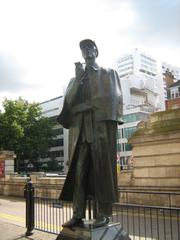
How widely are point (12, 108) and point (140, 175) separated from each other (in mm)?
44730

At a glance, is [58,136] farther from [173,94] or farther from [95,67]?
[95,67]

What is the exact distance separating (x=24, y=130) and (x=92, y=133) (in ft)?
181

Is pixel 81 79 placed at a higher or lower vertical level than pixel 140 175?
higher

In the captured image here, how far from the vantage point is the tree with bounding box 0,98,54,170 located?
177ft

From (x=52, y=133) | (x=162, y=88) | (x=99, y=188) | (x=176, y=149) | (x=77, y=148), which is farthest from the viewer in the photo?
(x=162, y=88)

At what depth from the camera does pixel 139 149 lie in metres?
14.2

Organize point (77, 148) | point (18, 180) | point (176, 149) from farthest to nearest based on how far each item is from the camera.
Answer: point (18, 180) → point (176, 149) → point (77, 148)

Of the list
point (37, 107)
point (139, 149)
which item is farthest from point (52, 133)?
point (139, 149)

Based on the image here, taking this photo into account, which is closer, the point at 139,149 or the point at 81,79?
the point at 81,79

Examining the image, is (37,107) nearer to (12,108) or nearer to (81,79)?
(12,108)

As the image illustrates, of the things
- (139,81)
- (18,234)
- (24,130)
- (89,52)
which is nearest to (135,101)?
(139,81)

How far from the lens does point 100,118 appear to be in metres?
5.10

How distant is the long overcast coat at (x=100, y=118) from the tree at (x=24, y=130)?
49.2 meters

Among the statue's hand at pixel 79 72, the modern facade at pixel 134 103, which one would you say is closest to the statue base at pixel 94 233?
the statue's hand at pixel 79 72
